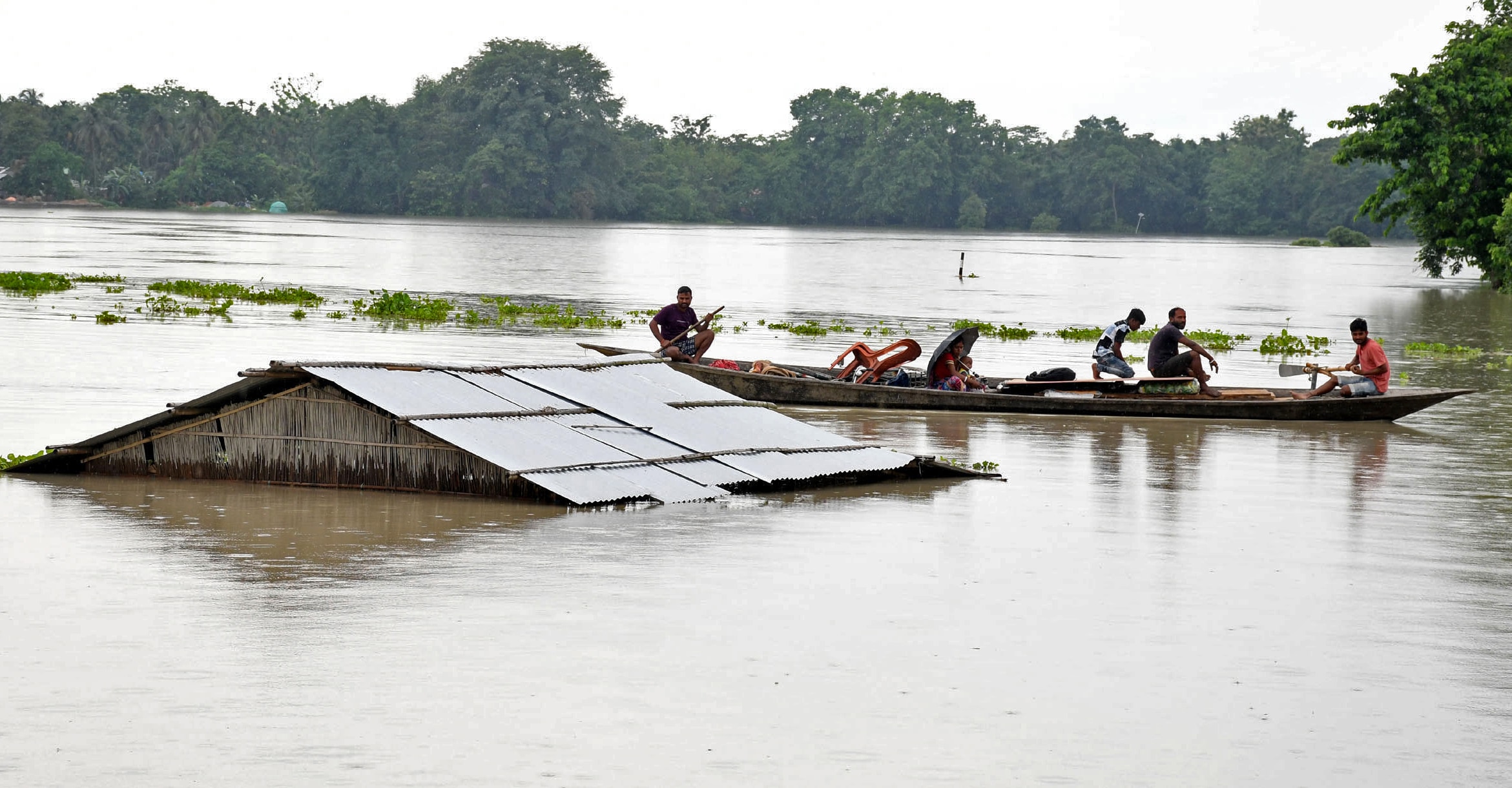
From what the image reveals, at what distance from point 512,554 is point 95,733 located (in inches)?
146

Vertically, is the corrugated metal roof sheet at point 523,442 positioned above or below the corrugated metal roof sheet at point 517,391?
below

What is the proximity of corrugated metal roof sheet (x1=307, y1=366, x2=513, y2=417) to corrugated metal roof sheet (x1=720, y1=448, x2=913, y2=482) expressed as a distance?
169 cm

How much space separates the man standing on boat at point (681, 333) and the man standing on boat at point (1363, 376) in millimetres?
6628

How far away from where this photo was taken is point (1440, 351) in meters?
28.9

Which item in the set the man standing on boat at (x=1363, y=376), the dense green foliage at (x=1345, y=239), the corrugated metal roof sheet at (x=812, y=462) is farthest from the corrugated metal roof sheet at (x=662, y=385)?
the dense green foliage at (x=1345, y=239)

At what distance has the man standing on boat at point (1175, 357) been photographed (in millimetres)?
18422

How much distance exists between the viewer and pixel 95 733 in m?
6.45

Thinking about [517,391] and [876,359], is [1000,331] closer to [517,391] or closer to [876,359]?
[876,359]

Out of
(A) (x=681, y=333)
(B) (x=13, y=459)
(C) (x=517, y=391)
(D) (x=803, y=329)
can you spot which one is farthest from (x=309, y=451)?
(D) (x=803, y=329)

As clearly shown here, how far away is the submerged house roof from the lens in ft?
38.6

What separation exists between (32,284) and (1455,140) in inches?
1350

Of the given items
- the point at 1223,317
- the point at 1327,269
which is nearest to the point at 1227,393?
the point at 1223,317

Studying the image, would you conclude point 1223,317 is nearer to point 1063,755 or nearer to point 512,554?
point 512,554

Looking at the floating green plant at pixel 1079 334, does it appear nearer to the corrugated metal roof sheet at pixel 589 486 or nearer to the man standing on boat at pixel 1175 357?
the man standing on boat at pixel 1175 357
